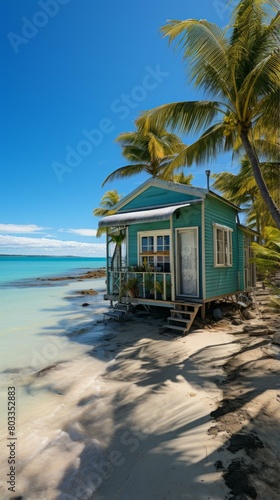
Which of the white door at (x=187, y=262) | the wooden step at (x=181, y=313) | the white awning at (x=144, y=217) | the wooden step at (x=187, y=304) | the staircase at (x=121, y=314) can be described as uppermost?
the white awning at (x=144, y=217)

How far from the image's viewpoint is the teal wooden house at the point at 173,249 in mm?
8961

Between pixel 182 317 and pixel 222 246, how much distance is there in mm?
3471

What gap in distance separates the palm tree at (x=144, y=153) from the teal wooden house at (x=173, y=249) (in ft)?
20.8

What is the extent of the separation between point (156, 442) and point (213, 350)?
364cm

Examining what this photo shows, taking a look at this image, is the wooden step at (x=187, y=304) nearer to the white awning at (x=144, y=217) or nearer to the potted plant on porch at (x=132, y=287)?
the potted plant on porch at (x=132, y=287)

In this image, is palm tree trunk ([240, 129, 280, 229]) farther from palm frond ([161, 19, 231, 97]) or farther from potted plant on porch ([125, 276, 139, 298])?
potted plant on porch ([125, 276, 139, 298])

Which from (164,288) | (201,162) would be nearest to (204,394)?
(164,288)

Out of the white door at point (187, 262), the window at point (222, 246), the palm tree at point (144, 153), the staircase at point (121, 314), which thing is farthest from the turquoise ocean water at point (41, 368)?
the palm tree at point (144, 153)

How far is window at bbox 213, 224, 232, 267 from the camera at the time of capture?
32.1 feet

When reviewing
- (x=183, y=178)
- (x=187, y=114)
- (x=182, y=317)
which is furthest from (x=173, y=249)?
(x=183, y=178)

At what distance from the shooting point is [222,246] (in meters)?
10.5

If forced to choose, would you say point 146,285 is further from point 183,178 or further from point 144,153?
point 183,178

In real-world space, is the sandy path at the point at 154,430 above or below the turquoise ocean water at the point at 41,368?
above

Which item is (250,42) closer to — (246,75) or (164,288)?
(246,75)
